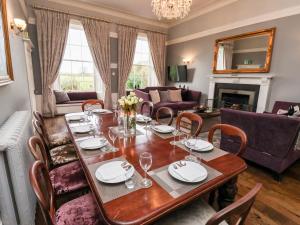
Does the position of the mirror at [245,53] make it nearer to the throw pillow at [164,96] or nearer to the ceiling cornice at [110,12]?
the throw pillow at [164,96]

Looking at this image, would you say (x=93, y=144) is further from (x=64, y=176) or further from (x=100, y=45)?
(x=100, y=45)

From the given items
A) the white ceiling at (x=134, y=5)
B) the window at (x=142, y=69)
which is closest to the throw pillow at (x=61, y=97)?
the window at (x=142, y=69)

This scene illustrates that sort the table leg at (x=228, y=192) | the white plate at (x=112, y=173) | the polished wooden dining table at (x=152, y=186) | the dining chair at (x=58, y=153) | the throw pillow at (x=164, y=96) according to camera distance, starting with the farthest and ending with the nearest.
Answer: the throw pillow at (x=164, y=96)
the dining chair at (x=58, y=153)
the table leg at (x=228, y=192)
the white plate at (x=112, y=173)
the polished wooden dining table at (x=152, y=186)

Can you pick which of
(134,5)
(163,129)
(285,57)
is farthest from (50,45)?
(285,57)

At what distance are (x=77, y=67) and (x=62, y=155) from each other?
444 cm

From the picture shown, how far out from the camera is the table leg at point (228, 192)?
48.3 inches

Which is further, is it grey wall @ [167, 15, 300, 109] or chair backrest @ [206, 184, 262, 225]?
grey wall @ [167, 15, 300, 109]

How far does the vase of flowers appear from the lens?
154 centimetres

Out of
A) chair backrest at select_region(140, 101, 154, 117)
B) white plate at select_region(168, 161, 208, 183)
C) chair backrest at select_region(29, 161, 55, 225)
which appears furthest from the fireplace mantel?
chair backrest at select_region(29, 161, 55, 225)

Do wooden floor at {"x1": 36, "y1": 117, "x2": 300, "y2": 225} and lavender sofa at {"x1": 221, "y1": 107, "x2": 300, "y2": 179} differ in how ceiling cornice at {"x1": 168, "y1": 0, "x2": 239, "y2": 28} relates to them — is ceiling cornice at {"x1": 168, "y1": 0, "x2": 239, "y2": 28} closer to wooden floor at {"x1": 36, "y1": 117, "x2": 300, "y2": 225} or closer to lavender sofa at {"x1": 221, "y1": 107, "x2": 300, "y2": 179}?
lavender sofa at {"x1": 221, "y1": 107, "x2": 300, "y2": 179}

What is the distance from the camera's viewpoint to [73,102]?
5199 millimetres

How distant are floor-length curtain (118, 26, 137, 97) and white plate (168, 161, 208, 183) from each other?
5201 millimetres

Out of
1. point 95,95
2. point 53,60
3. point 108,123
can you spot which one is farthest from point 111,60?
point 108,123

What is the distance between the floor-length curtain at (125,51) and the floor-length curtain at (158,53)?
76cm
